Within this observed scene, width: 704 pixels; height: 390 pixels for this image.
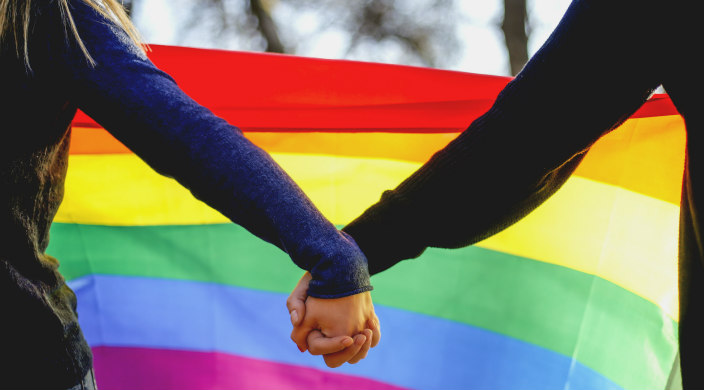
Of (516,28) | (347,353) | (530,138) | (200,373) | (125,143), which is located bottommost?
(200,373)

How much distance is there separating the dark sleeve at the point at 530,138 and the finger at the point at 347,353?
0.24m

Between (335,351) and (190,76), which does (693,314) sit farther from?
(190,76)

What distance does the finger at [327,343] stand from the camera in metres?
0.94

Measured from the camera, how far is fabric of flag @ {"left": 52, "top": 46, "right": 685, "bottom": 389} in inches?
57.1

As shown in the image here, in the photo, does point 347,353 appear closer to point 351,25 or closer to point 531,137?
point 531,137

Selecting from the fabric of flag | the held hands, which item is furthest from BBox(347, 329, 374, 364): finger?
the fabric of flag

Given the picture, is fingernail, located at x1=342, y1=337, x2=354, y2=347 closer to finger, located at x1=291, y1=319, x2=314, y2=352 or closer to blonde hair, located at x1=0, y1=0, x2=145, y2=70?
finger, located at x1=291, y1=319, x2=314, y2=352

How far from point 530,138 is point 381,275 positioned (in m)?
0.74

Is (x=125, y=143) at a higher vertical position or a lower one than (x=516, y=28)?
lower

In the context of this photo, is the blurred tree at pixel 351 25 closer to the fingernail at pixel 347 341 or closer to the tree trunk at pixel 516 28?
the tree trunk at pixel 516 28

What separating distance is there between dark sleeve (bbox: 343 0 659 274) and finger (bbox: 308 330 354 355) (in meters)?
0.25

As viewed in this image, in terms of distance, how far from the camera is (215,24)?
958cm

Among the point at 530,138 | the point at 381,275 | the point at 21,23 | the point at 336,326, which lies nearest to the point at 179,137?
the point at 21,23

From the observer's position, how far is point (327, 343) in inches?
37.1
